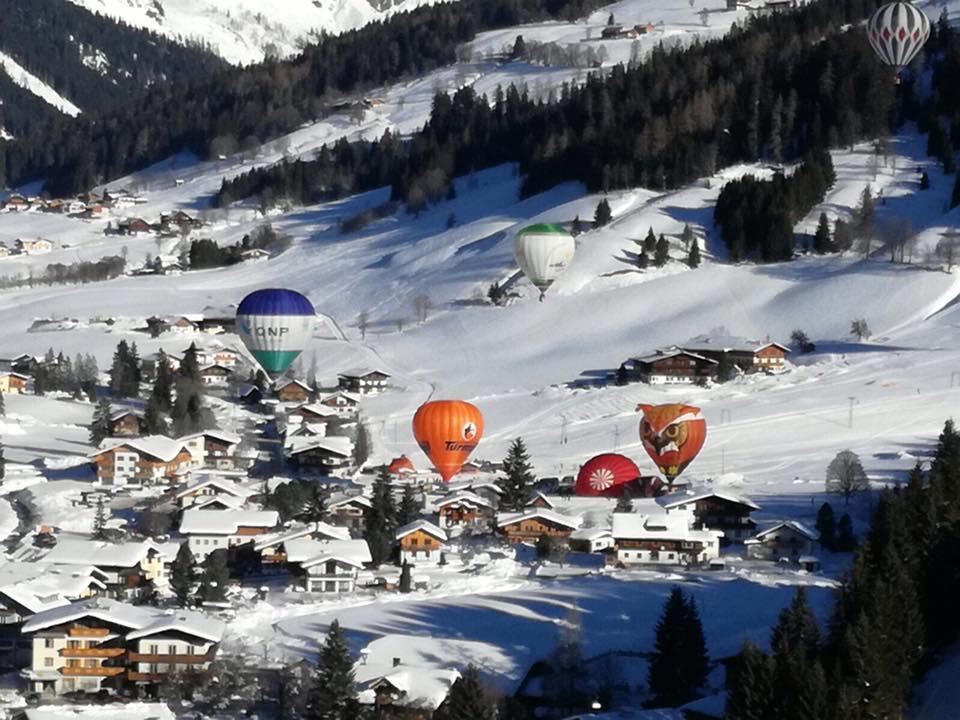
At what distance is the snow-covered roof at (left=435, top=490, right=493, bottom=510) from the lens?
47938 mm

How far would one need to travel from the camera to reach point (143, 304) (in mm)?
84375

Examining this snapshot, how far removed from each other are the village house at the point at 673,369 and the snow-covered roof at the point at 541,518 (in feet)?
58.4

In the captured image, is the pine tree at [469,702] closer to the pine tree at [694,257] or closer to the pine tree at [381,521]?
the pine tree at [381,521]

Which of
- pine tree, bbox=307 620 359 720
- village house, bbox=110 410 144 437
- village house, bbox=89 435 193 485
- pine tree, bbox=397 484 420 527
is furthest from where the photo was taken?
village house, bbox=110 410 144 437

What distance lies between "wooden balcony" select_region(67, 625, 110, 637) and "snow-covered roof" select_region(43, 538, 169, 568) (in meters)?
5.42

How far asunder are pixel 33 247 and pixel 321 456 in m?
54.3

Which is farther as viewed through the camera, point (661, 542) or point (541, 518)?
point (541, 518)

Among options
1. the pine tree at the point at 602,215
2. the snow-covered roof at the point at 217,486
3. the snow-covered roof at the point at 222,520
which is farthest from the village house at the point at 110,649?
the pine tree at the point at 602,215

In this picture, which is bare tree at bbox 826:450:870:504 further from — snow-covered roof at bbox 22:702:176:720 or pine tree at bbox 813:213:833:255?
pine tree at bbox 813:213:833:255

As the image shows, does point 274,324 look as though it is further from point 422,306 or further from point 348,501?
point 422,306

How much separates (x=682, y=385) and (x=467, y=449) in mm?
13743

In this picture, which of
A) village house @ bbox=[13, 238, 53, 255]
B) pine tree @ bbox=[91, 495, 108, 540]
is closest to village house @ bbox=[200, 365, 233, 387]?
pine tree @ bbox=[91, 495, 108, 540]

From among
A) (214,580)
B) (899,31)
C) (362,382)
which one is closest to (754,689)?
(214,580)

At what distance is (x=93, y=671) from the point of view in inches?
1403
